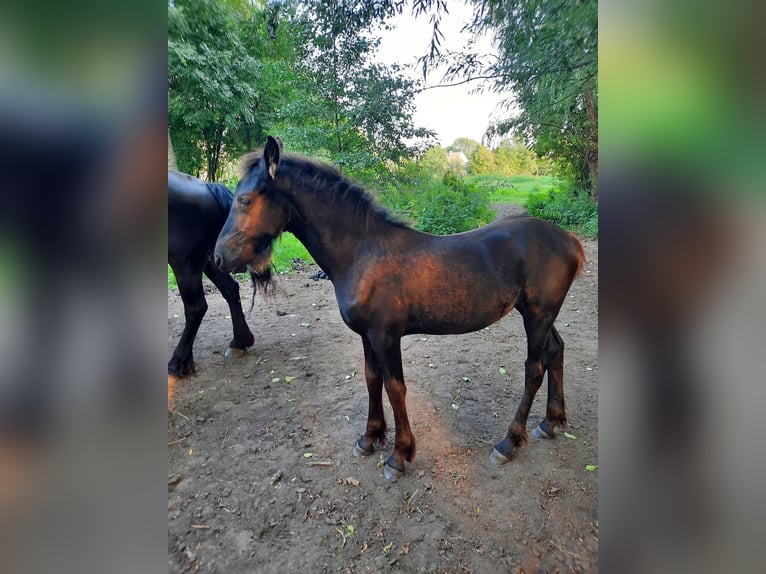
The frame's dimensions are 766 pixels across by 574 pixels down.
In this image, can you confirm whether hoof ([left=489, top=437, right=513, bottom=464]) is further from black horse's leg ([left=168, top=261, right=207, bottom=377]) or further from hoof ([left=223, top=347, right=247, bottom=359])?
hoof ([left=223, top=347, right=247, bottom=359])

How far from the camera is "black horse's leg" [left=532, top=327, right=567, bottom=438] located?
253cm

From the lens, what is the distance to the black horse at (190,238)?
2943 mm

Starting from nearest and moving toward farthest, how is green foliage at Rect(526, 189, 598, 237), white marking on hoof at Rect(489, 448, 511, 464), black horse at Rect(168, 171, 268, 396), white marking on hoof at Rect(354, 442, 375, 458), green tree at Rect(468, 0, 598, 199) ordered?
1. green tree at Rect(468, 0, 598, 199)
2. green foliage at Rect(526, 189, 598, 237)
3. white marking on hoof at Rect(489, 448, 511, 464)
4. white marking on hoof at Rect(354, 442, 375, 458)
5. black horse at Rect(168, 171, 268, 396)

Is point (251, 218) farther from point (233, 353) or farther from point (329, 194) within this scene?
point (233, 353)

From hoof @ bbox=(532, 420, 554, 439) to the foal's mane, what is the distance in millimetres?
1799

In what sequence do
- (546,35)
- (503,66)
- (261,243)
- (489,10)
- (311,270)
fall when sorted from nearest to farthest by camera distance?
1. (546,35)
2. (489,10)
3. (503,66)
4. (261,243)
5. (311,270)

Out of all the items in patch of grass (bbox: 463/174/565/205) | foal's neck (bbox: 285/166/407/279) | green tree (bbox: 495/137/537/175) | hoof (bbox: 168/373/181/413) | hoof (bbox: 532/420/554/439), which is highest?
green tree (bbox: 495/137/537/175)

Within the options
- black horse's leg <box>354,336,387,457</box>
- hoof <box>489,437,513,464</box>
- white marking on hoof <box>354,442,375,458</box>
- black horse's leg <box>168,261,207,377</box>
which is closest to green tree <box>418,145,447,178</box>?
black horse's leg <box>354,336,387,457</box>

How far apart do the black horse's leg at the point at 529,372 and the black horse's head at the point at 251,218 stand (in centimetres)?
171
